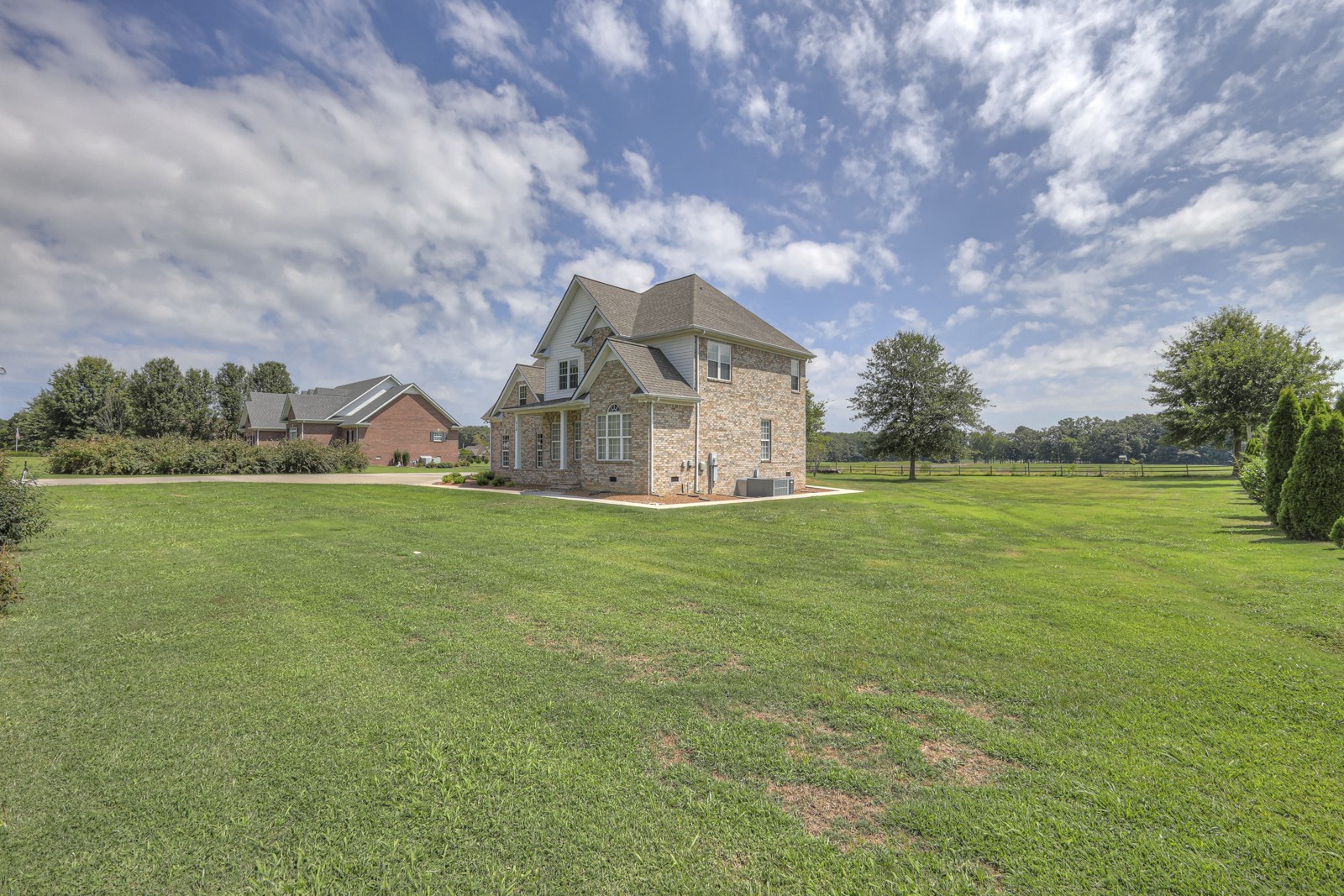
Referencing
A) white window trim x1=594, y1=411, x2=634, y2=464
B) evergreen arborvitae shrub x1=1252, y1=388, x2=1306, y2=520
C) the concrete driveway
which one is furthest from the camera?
the concrete driveway

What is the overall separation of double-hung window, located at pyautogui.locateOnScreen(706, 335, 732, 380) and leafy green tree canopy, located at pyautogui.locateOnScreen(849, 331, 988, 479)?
21.3 metres

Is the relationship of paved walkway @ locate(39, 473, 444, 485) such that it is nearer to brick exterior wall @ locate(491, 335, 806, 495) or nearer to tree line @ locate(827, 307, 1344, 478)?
brick exterior wall @ locate(491, 335, 806, 495)

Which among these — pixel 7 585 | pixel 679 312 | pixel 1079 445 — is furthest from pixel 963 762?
pixel 1079 445

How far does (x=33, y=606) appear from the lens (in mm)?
6039

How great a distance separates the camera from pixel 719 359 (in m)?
22.4

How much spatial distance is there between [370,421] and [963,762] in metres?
47.5

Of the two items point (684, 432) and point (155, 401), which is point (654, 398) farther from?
point (155, 401)

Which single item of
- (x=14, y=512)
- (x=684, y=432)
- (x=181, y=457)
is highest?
(x=684, y=432)

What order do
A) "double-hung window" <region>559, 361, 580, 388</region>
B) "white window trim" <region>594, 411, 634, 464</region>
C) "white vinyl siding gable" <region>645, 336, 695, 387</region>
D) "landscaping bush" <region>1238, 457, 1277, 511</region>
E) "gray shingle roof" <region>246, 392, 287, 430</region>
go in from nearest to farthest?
1. "landscaping bush" <region>1238, 457, 1277, 511</region>
2. "white window trim" <region>594, 411, 634, 464</region>
3. "white vinyl siding gable" <region>645, 336, 695, 387</region>
4. "double-hung window" <region>559, 361, 580, 388</region>
5. "gray shingle roof" <region>246, 392, 287, 430</region>

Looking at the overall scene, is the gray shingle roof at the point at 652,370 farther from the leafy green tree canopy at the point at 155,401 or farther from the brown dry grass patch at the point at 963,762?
the leafy green tree canopy at the point at 155,401

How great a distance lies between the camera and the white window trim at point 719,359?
21.9m

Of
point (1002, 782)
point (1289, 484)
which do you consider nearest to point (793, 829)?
point (1002, 782)

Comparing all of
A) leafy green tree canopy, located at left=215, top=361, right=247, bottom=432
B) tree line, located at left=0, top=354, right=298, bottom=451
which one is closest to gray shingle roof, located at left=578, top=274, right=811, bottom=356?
tree line, located at left=0, top=354, right=298, bottom=451

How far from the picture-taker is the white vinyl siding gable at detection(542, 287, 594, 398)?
24844 mm
